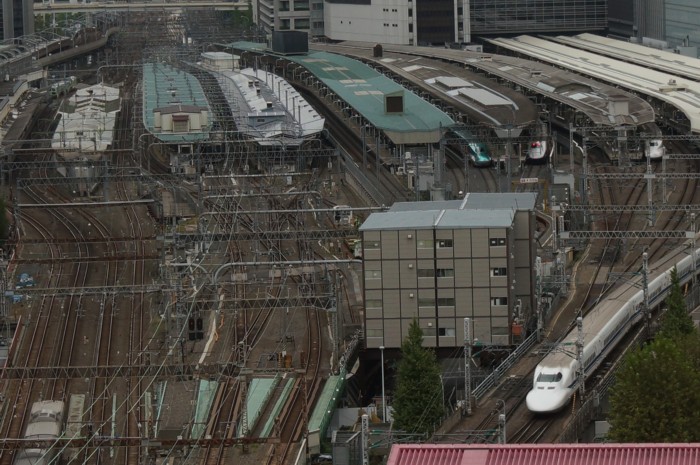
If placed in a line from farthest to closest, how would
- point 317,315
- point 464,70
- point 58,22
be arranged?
1. point 58,22
2. point 464,70
3. point 317,315

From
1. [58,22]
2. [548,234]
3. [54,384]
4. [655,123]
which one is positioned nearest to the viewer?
[54,384]

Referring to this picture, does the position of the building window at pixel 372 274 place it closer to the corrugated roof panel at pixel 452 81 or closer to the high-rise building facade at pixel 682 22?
the corrugated roof panel at pixel 452 81

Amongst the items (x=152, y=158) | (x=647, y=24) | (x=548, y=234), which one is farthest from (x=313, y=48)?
(x=548, y=234)

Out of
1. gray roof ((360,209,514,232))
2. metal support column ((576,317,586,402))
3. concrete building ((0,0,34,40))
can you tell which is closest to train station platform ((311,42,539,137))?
gray roof ((360,209,514,232))

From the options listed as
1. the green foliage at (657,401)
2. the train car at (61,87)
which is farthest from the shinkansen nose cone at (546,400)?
the train car at (61,87)

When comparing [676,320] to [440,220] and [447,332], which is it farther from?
[440,220]

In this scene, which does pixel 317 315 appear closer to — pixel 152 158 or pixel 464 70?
pixel 152 158

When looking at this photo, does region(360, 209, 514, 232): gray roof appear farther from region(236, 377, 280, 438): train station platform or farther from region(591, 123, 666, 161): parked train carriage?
region(591, 123, 666, 161): parked train carriage
